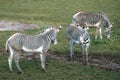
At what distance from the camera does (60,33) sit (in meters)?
15.1

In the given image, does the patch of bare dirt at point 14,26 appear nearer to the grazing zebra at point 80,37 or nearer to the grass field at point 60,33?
the grass field at point 60,33

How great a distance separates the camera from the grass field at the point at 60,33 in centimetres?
992

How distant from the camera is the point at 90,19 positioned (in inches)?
548

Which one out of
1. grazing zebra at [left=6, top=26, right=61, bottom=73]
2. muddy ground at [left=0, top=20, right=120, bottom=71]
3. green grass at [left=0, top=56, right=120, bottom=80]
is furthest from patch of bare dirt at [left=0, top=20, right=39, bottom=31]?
grazing zebra at [left=6, top=26, right=61, bottom=73]

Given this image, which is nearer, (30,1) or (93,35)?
(93,35)

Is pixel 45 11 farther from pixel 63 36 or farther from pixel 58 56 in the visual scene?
pixel 58 56

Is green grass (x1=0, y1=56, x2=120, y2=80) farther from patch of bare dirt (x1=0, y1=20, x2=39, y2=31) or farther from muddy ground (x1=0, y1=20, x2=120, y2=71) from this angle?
patch of bare dirt (x1=0, y1=20, x2=39, y2=31)

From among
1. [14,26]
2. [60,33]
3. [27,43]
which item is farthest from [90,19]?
[27,43]

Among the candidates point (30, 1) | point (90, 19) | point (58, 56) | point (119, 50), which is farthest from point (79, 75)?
point (30, 1)

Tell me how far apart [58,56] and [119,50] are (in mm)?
2608

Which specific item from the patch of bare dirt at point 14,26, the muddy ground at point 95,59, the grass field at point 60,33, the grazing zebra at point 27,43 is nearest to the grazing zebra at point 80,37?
the muddy ground at point 95,59

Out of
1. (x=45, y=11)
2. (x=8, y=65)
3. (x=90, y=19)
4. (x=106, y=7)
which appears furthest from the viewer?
(x=106, y=7)

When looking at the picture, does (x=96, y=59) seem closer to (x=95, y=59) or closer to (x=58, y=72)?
(x=95, y=59)

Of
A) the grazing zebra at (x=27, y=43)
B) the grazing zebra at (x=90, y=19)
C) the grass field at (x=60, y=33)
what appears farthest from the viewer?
the grazing zebra at (x=90, y=19)
